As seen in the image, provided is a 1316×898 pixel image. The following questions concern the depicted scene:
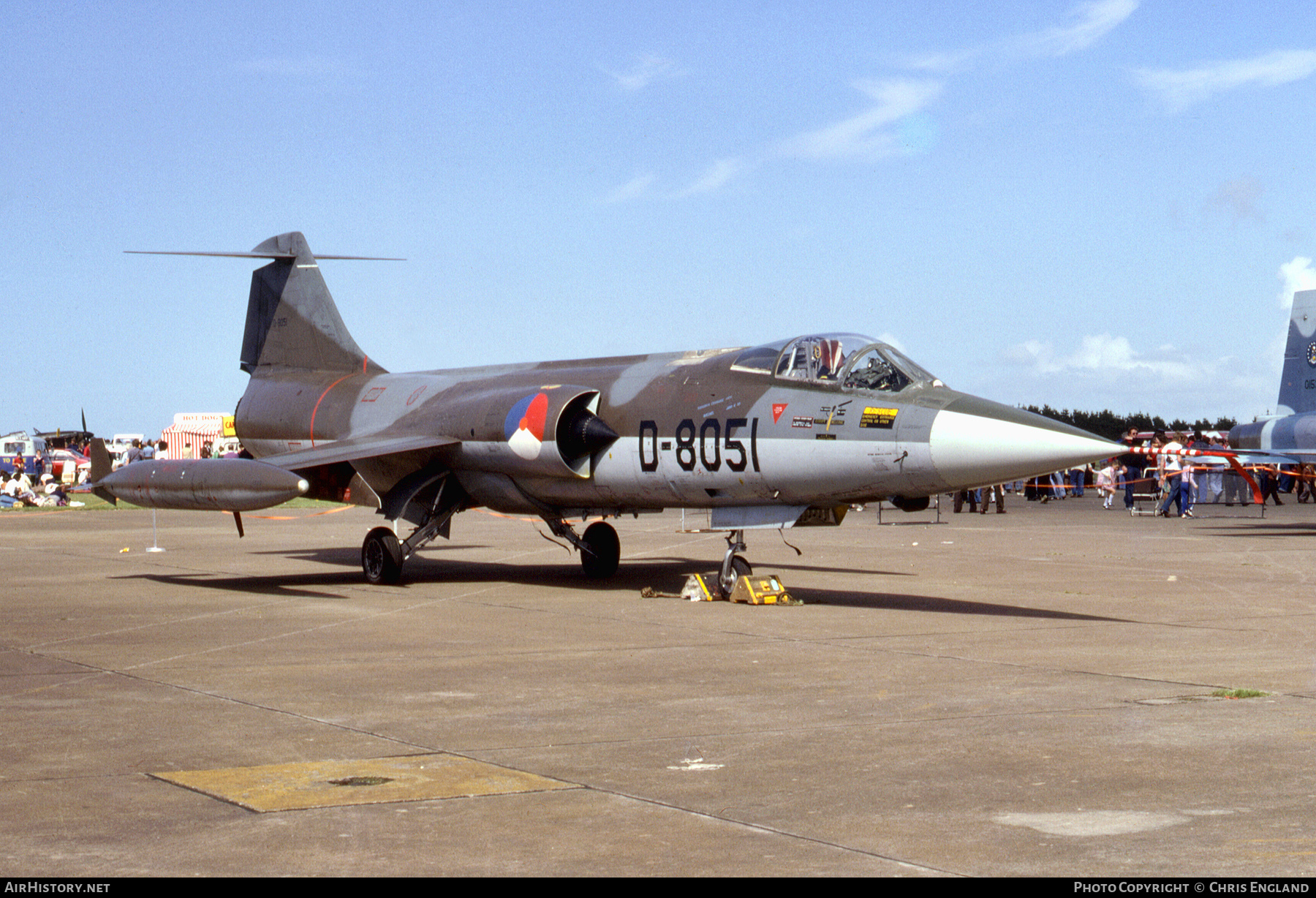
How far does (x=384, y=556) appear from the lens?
16.3 metres

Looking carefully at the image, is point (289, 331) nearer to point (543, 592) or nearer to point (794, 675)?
point (543, 592)

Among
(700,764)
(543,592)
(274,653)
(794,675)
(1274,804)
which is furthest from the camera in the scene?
(543,592)

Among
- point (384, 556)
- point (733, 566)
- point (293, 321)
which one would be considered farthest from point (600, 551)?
point (293, 321)

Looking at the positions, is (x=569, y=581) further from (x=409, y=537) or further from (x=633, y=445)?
(x=633, y=445)

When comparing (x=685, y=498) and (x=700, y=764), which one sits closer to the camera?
(x=700, y=764)

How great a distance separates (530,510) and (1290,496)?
39.7 meters

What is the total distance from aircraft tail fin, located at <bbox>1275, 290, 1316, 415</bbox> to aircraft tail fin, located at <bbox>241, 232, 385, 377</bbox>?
1933 centimetres

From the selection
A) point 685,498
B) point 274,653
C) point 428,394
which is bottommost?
point 274,653

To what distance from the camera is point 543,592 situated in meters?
15.3

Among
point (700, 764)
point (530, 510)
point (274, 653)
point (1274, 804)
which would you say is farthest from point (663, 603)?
point (1274, 804)

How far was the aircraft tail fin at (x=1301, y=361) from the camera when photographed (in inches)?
1114

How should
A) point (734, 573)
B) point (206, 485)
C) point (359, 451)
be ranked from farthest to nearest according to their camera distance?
point (359, 451) → point (206, 485) → point (734, 573)

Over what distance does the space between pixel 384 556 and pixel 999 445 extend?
25.9ft
